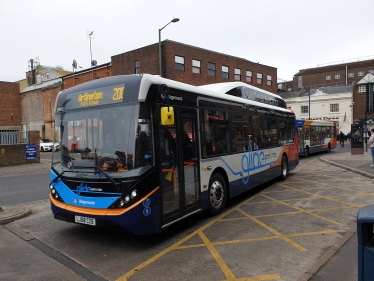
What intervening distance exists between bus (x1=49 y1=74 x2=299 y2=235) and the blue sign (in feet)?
53.3

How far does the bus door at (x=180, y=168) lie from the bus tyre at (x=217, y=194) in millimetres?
600

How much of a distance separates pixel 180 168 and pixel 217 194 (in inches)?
65.5

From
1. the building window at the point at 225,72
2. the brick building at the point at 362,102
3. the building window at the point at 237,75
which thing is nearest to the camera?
the building window at the point at 225,72

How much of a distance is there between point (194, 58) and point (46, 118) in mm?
21323

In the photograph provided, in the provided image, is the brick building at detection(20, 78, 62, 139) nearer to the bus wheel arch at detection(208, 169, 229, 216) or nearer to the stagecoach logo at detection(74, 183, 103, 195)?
the bus wheel arch at detection(208, 169, 229, 216)

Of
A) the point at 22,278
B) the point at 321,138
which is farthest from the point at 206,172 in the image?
the point at 321,138

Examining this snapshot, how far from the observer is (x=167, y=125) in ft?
17.2

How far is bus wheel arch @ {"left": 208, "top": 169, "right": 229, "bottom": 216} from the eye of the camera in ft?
21.6

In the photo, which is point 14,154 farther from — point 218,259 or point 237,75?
point 237,75

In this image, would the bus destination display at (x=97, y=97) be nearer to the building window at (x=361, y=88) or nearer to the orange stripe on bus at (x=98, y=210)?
the orange stripe on bus at (x=98, y=210)

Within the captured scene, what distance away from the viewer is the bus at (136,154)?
4.71 m

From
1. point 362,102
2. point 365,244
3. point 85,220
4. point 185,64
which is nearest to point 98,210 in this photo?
point 85,220

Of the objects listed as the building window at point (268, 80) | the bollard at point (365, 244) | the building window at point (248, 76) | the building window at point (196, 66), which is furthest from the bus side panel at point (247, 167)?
the building window at point (268, 80)

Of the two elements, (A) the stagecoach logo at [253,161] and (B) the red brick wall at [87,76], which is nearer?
(A) the stagecoach logo at [253,161]
